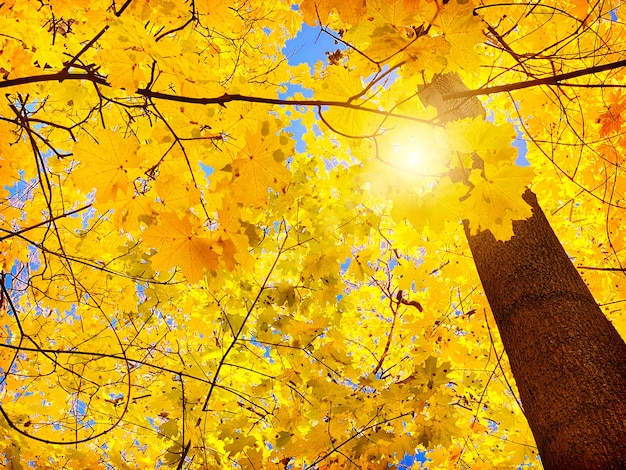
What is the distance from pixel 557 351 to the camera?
1.17m

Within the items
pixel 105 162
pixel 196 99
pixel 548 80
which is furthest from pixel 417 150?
pixel 105 162

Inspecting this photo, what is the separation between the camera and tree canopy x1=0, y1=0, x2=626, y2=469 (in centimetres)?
105

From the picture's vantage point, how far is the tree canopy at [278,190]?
1049 mm

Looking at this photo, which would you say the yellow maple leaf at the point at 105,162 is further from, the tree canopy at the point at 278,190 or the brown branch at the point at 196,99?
the brown branch at the point at 196,99

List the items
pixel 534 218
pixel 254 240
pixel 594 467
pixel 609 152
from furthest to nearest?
1. pixel 609 152
2. pixel 534 218
3. pixel 254 240
4. pixel 594 467

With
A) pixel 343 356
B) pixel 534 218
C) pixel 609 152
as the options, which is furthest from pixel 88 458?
pixel 609 152

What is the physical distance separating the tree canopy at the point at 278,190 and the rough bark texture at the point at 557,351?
1.15 ft

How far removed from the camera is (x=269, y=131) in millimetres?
1078

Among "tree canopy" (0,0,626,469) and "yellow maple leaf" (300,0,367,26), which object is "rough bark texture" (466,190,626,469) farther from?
"yellow maple leaf" (300,0,367,26)

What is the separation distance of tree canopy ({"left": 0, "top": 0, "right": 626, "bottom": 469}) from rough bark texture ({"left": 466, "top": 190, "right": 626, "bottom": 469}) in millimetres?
349

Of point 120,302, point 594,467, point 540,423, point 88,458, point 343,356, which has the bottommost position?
point 594,467

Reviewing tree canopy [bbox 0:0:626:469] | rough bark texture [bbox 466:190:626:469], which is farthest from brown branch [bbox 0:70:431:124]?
rough bark texture [bbox 466:190:626:469]

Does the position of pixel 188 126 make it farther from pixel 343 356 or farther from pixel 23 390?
pixel 23 390

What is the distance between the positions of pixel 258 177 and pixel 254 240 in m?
0.25
